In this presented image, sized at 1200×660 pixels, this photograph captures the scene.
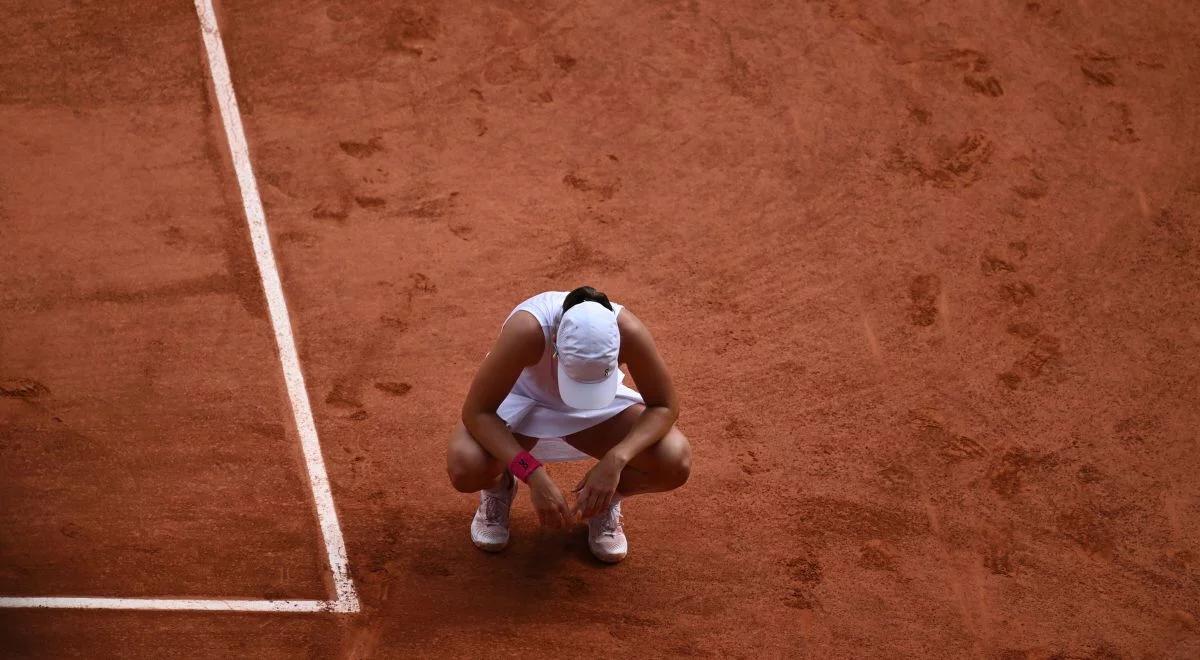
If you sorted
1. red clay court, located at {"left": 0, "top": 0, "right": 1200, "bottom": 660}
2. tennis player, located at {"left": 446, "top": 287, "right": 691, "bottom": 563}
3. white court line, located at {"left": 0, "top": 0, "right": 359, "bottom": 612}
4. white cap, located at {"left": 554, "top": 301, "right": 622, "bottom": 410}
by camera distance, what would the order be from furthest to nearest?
red clay court, located at {"left": 0, "top": 0, "right": 1200, "bottom": 660} < white court line, located at {"left": 0, "top": 0, "right": 359, "bottom": 612} < tennis player, located at {"left": 446, "top": 287, "right": 691, "bottom": 563} < white cap, located at {"left": 554, "top": 301, "right": 622, "bottom": 410}

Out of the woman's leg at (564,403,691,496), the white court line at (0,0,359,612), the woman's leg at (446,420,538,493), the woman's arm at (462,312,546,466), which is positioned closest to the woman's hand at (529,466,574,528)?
the woman's arm at (462,312,546,466)

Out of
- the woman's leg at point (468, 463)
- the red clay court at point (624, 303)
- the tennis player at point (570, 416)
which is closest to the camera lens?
the tennis player at point (570, 416)

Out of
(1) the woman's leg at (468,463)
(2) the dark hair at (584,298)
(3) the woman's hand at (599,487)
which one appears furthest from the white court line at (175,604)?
(2) the dark hair at (584,298)

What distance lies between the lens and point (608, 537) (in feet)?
14.5

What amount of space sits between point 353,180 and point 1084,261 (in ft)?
12.4

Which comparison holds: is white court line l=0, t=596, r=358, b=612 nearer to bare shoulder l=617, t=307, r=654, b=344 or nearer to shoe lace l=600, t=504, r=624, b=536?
shoe lace l=600, t=504, r=624, b=536

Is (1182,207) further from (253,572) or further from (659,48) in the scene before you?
(253,572)

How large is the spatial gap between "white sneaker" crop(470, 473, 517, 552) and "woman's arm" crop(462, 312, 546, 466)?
1.37ft

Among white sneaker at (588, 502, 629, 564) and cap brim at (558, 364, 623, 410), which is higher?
cap brim at (558, 364, 623, 410)

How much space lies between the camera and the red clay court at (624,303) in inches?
171

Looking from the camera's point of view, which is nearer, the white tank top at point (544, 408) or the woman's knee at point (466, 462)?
the woman's knee at point (466, 462)

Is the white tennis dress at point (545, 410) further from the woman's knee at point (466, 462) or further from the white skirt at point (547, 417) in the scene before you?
the woman's knee at point (466, 462)

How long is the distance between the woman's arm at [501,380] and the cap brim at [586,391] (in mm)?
154

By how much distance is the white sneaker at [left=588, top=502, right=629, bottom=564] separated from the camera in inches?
173
